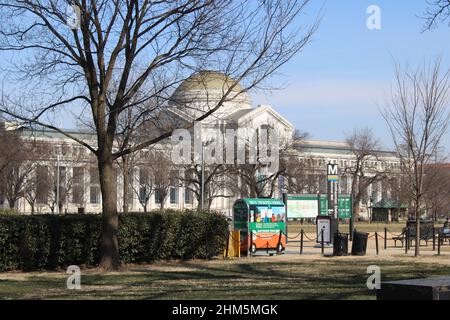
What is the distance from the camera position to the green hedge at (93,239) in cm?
2031

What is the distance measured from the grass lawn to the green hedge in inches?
25.7

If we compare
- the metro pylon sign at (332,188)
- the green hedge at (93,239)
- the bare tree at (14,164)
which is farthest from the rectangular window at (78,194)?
the green hedge at (93,239)

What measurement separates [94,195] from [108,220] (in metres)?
62.1

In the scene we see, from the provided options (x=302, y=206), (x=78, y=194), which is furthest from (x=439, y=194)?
(x=78, y=194)

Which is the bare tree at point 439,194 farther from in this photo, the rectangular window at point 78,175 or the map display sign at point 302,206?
the rectangular window at point 78,175

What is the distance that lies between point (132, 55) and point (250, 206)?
890 cm

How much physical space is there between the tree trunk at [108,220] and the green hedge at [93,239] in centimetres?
121

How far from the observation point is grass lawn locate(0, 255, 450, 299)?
45.2 ft

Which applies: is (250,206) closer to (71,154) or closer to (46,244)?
(46,244)

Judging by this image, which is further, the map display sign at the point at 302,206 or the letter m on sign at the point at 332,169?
the map display sign at the point at 302,206

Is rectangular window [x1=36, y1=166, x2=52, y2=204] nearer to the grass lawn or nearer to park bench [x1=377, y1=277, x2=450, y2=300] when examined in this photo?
the grass lawn

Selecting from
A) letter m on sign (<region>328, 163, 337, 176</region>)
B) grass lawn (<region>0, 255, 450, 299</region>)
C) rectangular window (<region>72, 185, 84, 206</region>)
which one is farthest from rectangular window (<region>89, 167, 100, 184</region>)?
grass lawn (<region>0, 255, 450, 299</region>)

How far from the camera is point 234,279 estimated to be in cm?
1727
